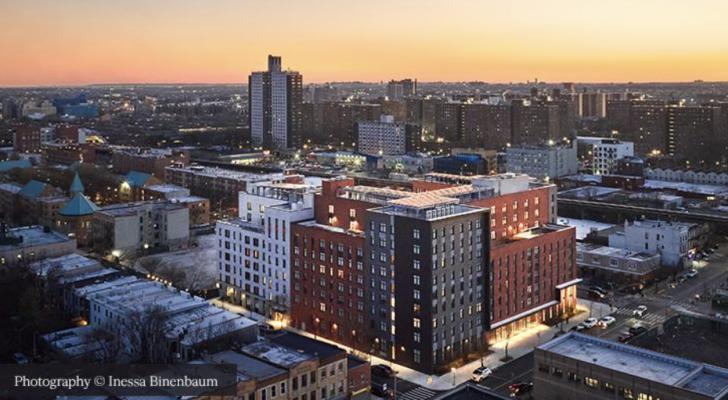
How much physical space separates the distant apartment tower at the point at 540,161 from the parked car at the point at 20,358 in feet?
129

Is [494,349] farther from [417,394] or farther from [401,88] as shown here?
[401,88]

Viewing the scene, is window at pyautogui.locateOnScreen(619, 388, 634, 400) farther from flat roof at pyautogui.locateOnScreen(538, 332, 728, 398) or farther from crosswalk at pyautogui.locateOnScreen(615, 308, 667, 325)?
crosswalk at pyautogui.locateOnScreen(615, 308, 667, 325)

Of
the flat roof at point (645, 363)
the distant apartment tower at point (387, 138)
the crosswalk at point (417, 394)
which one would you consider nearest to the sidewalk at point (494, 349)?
the crosswalk at point (417, 394)

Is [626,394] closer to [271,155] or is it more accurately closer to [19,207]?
[19,207]

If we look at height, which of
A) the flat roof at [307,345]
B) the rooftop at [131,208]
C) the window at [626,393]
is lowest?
the window at [626,393]

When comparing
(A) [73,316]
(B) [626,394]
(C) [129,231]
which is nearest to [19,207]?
(C) [129,231]

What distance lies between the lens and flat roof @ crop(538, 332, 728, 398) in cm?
1484

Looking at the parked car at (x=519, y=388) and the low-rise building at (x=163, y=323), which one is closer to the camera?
the low-rise building at (x=163, y=323)

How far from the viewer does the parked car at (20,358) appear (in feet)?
61.5

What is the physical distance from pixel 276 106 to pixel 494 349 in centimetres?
6135

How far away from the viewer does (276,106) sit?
7988 cm

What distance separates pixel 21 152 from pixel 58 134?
7.81 metres

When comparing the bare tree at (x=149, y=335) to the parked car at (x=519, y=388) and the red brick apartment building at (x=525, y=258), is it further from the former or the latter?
the red brick apartment building at (x=525, y=258)

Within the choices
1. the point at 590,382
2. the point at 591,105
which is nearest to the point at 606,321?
the point at 590,382
